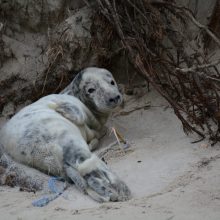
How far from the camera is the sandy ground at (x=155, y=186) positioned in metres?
3.12

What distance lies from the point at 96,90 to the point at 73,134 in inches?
35.9

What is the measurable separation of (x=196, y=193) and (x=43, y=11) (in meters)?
2.64

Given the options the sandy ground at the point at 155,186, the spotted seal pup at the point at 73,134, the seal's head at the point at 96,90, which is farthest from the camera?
the seal's head at the point at 96,90

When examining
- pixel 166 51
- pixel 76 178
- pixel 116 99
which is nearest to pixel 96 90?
pixel 116 99

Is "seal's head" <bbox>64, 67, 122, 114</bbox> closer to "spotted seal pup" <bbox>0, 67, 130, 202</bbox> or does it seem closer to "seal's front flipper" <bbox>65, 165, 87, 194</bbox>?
"spotted seal pup" <bbox>0, 67, 130, 202</bbox>

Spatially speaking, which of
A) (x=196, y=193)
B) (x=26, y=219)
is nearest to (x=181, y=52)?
(x=196, y=193)

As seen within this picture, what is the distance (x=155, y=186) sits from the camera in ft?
11.9

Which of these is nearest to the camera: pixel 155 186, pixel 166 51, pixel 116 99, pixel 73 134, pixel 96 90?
pixel 155 186

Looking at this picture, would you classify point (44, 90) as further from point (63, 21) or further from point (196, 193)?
point (196, 193)

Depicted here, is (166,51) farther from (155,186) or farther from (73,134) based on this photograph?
(155,186)

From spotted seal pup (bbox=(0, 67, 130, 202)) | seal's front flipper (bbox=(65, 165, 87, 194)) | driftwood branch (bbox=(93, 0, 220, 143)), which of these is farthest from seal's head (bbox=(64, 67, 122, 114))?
seal's front flipper (bbox=(65, 165, 87, 194))

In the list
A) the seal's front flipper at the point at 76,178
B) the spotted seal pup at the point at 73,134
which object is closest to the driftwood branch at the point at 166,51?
the spotted seal pup at the point at 73,134

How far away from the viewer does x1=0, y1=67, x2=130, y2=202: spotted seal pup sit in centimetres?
359

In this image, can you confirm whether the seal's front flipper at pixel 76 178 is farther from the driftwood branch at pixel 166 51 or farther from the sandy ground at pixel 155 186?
the driftwood branch at pixel 166 51
